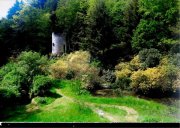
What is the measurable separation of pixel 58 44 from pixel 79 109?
4.83 meters

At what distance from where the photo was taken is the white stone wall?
1280 centimetres

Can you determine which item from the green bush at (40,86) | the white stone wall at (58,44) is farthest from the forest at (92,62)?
the white stone wall at (58,44)

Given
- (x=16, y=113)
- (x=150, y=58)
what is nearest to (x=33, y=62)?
(x=16, y=113)

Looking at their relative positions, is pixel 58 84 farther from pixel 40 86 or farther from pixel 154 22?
pixel 154 22

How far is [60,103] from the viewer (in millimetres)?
9266

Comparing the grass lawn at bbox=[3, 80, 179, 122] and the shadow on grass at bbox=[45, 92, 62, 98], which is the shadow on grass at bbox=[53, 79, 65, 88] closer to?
the grass lawn at bbox=[3, 80, 179, 122]

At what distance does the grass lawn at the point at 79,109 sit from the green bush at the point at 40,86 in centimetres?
25

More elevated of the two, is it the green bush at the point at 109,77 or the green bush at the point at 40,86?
the green bush at the point at 109,77

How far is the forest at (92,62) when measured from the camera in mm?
8867

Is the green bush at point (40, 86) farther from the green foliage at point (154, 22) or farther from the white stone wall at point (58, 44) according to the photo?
the green foliage at point (154, 22)

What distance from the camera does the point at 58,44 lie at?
42.8ft

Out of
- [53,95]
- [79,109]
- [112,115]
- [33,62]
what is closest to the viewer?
[112,115]

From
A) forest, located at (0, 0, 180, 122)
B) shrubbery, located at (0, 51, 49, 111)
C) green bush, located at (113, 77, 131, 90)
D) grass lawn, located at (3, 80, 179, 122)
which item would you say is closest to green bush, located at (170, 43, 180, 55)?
forest, located at (0, 0, 180, 122)

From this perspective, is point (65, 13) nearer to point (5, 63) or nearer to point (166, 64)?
point (5, 63)
